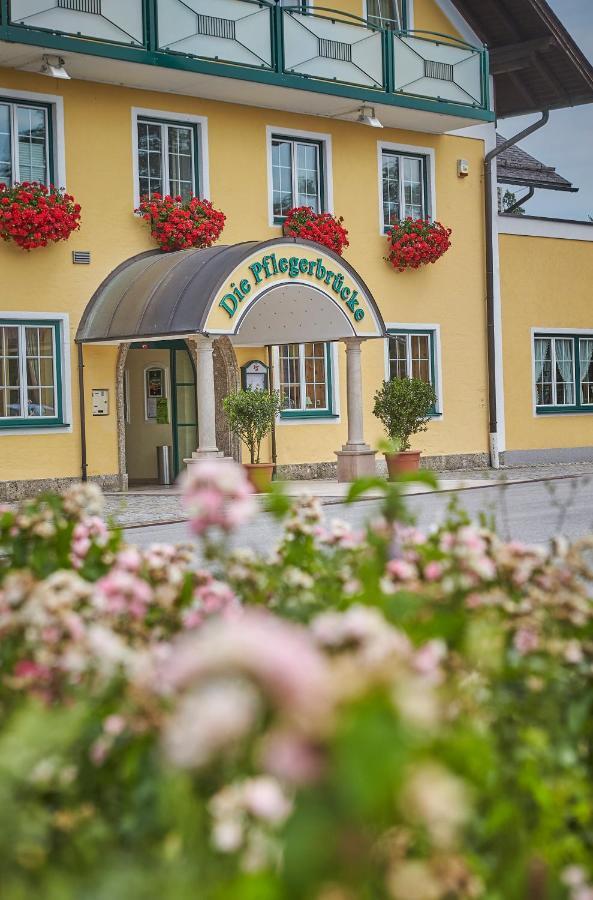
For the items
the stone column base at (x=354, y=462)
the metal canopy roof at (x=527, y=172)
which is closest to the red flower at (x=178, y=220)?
the stone column base at (x=354, y=462)

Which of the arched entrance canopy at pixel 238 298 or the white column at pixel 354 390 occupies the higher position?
the arched entrance canopy at pixel 238 298

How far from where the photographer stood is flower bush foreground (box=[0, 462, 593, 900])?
133cm

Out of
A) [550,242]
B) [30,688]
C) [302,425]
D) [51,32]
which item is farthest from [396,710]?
[550,242]

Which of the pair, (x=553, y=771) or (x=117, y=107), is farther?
(x=117, y=107)

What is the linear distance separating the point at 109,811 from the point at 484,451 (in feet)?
75.9

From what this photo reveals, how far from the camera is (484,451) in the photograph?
2505 cm

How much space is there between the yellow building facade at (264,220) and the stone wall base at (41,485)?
4 centimetres

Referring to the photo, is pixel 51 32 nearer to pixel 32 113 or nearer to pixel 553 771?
pixel 32 113

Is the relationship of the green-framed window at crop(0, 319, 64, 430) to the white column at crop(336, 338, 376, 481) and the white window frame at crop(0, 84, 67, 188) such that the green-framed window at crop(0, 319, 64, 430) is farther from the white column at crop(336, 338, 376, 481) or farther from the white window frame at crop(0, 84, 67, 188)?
the white column at crop(336, 338, 376, 481)

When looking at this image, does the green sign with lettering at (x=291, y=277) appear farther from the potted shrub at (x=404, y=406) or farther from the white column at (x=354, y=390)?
the potted shrub at (x=404, y=406)

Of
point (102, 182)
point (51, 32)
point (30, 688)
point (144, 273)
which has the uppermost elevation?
point (51, 32)

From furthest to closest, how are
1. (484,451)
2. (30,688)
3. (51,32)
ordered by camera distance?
(484,451) → (51,32) → (30,688)

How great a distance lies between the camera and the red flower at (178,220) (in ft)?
65.3

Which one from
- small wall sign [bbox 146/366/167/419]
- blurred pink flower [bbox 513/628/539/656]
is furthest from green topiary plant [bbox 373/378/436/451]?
blurred pink flower [bbox 513/628/539/656]
